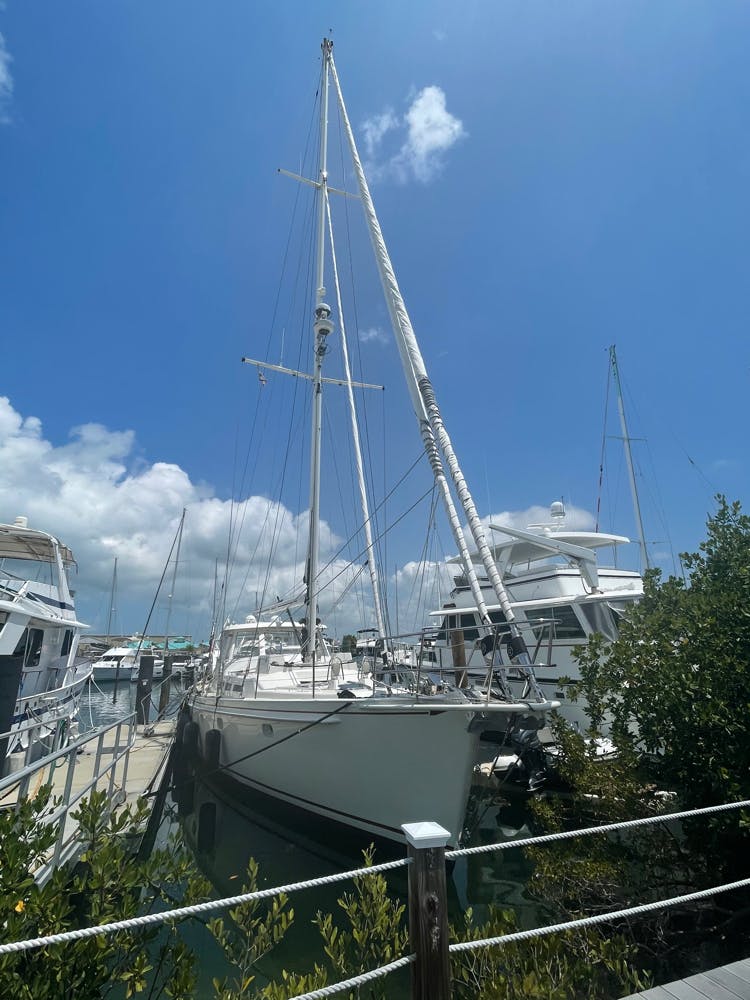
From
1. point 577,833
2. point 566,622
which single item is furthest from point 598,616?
point 577,833

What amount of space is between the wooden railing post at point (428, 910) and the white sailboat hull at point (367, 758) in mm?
4142

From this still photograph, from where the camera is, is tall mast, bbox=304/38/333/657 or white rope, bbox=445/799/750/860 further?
tall mast, bbox=304/38/333/657

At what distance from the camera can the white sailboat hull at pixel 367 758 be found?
7.10m

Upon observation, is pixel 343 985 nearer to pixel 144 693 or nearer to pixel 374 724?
pixel 374 724

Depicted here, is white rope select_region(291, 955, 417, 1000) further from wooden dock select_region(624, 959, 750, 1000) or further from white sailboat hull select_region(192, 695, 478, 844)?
white sailboat hull select_region(192, 695, 478, 844)

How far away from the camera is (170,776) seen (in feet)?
43.2

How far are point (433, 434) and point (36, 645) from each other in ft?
32.8

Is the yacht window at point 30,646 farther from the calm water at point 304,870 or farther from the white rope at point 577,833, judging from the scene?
the white rope at point 577,833

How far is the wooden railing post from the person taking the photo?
243 centimetres

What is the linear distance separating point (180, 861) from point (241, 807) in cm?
919

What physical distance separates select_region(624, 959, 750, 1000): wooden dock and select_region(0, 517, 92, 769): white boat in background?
7172mm

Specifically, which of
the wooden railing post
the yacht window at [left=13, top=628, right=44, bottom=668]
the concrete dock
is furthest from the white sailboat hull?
the yacht window at [left=13, top=628, right=44, bottom=668]

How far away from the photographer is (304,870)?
8.02 m

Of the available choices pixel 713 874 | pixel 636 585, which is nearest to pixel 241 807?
pixel 713 874
